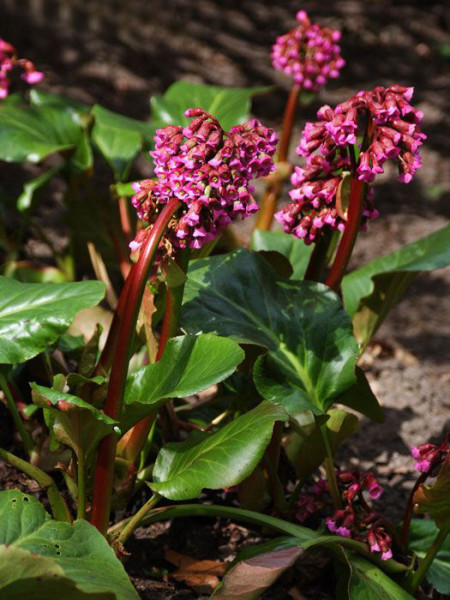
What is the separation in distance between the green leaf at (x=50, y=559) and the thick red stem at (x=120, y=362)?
0.17 meters

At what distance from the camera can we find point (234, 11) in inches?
192

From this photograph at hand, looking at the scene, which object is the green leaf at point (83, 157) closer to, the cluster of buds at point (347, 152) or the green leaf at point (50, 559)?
the cluster of buds at point (347, 152)

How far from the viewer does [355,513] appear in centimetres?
194

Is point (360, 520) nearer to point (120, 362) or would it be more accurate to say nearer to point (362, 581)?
point (362, 581)

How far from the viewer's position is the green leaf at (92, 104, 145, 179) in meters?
2.54

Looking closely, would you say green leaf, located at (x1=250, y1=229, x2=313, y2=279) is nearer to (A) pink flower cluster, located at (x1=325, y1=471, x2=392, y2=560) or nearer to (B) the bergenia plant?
Result: (B) the bergenia plant

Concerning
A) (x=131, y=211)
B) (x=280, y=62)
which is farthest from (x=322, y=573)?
(x=280, y=62)

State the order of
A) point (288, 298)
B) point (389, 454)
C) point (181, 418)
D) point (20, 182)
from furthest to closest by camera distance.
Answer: point (20, 182) → point (389, 454) → point (181, 418) → point (288, 298)

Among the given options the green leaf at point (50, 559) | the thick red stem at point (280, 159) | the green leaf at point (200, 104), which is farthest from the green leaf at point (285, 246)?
the green leaf at point (50, 559)

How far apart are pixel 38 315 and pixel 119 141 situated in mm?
1104

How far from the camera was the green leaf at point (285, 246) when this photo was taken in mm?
2389

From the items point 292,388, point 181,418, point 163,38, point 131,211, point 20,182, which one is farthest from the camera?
point 163,38

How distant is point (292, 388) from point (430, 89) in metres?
3.53

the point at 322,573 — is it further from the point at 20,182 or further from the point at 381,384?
the point at 20,182
